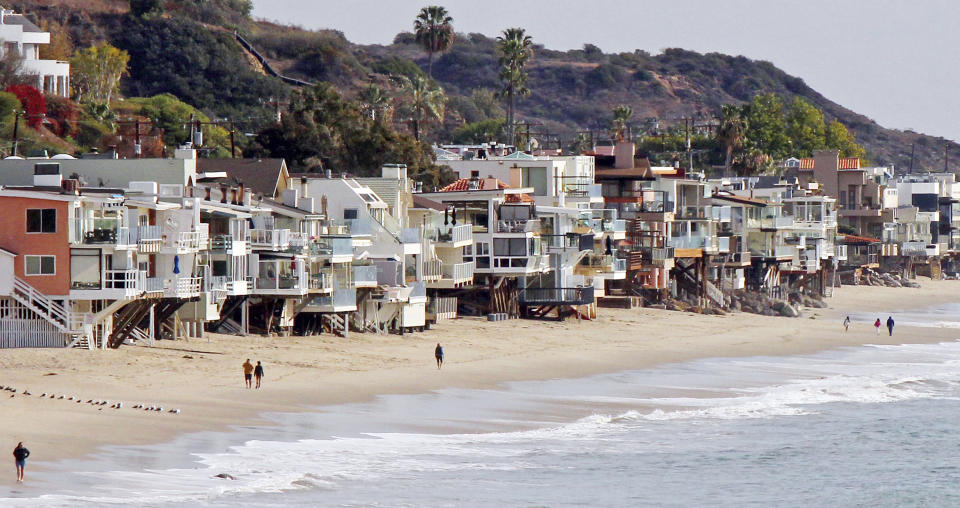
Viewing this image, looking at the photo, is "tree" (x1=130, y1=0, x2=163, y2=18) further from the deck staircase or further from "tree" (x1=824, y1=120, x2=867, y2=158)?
the deck staircase

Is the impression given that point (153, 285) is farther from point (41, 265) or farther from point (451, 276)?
point (451, 276)

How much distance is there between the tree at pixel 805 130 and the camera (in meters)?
182

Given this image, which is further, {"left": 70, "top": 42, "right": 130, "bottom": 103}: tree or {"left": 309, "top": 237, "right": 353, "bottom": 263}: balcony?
{"left": 70, "top": 42, "right": 130, "bottom": 103}: tree

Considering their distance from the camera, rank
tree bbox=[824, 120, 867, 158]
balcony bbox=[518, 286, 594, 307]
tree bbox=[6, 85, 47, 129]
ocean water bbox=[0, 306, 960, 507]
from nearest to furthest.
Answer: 1. ocean water bbox=[0, 306, 960, 507]
2. balcony bbox=[518, 286, 594, 307]
3. tree bbox=[6, 85, 47, 129]
4. tree bbox=[824, 120, 867, 158]

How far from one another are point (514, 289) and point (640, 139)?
10240cm

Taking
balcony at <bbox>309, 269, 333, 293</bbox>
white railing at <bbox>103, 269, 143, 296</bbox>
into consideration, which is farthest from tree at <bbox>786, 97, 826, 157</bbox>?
white railing at <bbox>103, 269, 143, 296</bbox>

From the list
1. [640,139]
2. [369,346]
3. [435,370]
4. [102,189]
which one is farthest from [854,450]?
[640,139]

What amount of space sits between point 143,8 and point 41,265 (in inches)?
4771

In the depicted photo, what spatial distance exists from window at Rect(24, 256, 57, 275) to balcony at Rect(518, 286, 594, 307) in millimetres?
31266

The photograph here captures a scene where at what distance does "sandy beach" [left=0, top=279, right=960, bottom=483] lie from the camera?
39.8 metres

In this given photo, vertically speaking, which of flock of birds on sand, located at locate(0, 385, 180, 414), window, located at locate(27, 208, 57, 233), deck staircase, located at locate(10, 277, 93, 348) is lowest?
flock of birds on sand, located at locate(0, 385, 180, 414)

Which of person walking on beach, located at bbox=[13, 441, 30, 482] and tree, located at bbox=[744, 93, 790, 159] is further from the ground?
tree, located at bbox=[744, 93, 790, 159]

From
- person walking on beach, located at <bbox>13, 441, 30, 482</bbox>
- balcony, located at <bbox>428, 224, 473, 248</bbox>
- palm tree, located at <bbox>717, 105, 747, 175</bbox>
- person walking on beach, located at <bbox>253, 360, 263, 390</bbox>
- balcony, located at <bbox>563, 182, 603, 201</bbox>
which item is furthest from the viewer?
palm tree, located at <bbox>717, 105, 747, 175</bbox>

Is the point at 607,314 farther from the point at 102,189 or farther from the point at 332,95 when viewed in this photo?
the point at 102,189
